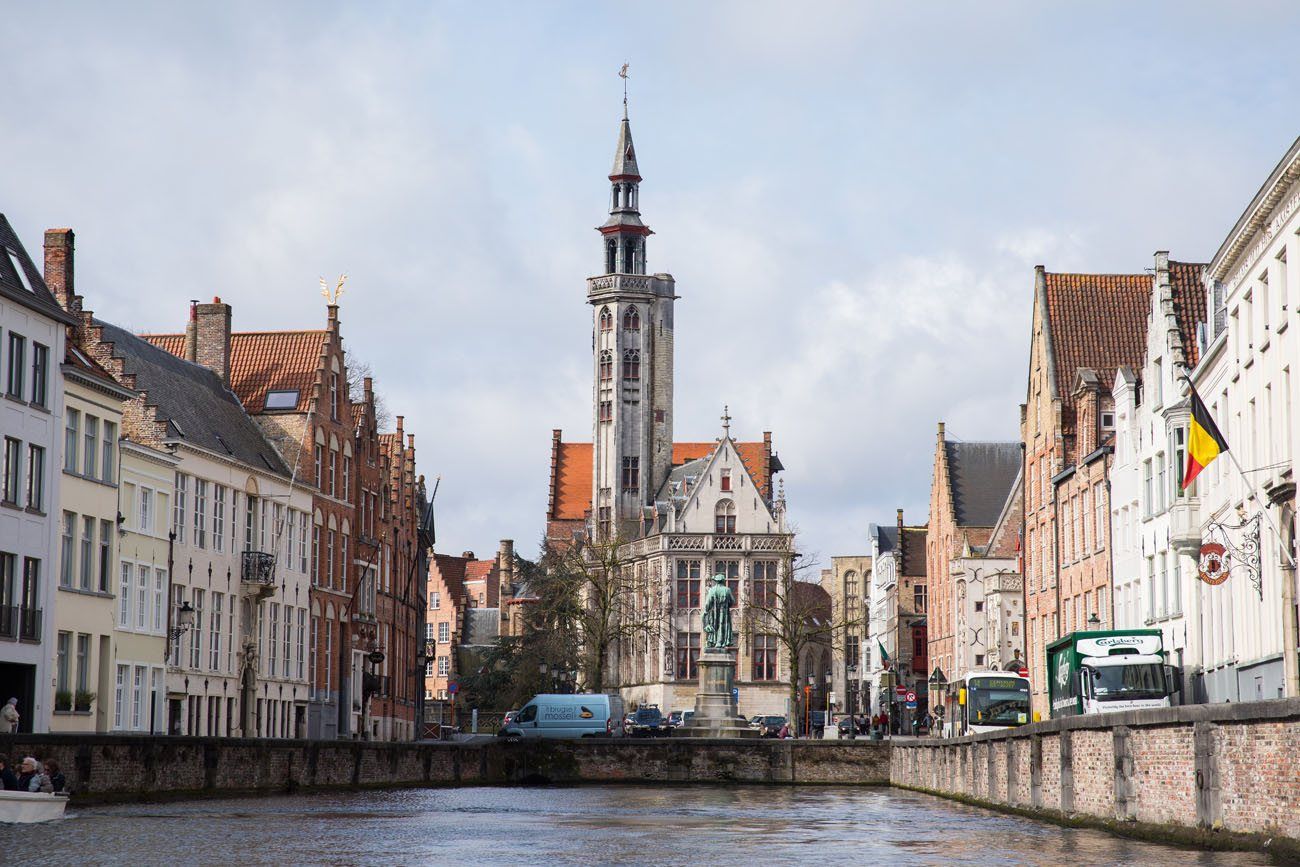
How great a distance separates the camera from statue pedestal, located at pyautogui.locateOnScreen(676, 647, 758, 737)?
A: 7644 centimetres

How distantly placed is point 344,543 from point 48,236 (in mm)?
21501

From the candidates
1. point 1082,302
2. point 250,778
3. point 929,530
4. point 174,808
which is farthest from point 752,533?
point 174,808

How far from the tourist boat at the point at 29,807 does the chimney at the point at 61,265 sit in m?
30.3

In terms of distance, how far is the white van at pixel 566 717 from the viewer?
257ft

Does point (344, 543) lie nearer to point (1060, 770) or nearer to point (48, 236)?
point (48, 236)

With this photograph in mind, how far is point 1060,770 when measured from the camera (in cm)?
3359

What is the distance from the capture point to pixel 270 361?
238 ft

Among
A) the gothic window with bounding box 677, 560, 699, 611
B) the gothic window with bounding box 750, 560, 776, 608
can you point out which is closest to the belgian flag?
the gothic window with bounding box 750, 560, 776, 608

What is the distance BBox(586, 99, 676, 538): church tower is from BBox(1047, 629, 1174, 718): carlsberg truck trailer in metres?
83.0

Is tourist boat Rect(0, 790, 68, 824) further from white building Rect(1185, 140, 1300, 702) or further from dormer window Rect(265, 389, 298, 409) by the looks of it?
dormer window Rect(265, 389, 298, 409)

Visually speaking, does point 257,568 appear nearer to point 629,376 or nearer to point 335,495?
point 335,495

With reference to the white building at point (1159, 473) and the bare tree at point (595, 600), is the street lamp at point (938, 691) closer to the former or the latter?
the bare tree at point (595, 600)

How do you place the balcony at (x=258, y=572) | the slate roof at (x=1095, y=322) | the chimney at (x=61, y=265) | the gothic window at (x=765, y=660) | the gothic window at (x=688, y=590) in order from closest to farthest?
the chimney at (x=61, y=265) < the balcony at (x=258, y=572) < the slate roof at (x=1095, y=322) < the gothic window at (x=688, y=590) < the gothic window at (x=765, y=660)

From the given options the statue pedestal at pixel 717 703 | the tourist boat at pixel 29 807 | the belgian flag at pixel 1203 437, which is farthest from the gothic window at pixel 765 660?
the tourist boat at pixel 29 807
